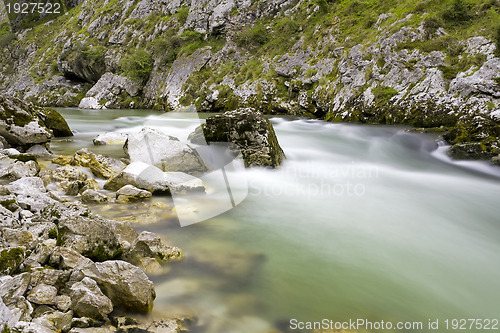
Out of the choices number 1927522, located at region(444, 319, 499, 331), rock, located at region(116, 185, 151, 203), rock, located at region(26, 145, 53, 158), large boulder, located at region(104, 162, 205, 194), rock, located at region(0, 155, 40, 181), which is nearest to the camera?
number 1927522, located at region(444, 319, 499, 331)

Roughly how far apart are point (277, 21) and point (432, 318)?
26395mm

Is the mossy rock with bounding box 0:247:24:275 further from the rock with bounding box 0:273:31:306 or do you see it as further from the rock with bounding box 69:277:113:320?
the rock with bounding box 69:277:113:320

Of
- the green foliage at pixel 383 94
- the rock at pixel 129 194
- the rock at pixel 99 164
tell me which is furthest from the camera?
the green foliage at pixel 383 94

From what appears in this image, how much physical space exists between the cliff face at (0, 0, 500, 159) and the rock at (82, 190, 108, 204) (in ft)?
30.5

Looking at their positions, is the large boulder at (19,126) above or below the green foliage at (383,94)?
below

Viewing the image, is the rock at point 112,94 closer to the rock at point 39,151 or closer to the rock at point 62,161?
the rock at point 39,151

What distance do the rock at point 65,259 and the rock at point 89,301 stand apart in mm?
241

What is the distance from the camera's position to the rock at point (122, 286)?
8.23ft

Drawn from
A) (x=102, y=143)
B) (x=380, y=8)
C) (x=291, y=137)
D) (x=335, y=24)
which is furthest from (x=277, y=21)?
(x=102, y=143)

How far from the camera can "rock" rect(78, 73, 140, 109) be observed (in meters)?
29.0

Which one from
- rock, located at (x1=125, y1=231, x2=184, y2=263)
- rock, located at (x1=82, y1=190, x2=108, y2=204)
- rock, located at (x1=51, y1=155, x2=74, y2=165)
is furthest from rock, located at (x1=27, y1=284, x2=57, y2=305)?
rock, located at (x1=51, y1=155, x2=74, y2=165)

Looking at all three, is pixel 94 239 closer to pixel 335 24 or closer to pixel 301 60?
pixel 301 60

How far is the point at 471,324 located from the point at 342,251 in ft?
5.09

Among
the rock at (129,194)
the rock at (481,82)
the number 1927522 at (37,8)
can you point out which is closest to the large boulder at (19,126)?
the rock at (129,194)
